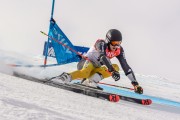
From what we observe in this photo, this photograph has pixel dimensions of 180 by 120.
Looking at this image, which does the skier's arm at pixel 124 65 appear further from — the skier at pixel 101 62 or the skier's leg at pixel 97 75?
the skier's leg at pixel 97 75

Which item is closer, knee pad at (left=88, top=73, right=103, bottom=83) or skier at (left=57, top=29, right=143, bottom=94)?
skier at (left=57, top=29, right=143, bottom=94)

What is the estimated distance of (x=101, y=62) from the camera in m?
6.96

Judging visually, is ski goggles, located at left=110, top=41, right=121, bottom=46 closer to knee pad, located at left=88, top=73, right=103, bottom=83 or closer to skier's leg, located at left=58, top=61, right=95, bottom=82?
skier's leg, located at left=58, top=61, right=95, bottom=82

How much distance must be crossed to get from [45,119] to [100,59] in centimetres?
399

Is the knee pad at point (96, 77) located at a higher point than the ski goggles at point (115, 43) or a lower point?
lower

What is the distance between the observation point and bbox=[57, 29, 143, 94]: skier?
6.45 meters

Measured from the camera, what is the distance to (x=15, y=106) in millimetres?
2814

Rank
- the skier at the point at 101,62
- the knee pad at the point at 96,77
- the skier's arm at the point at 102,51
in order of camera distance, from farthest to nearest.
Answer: the knee pad at the point at 96,77
the skier at the point at 101,62
the skier's arm at the point at 102,51

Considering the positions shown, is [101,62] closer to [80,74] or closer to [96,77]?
[96,77]

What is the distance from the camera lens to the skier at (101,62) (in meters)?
6.45

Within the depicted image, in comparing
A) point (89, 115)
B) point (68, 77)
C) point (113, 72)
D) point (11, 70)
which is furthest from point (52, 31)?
point (89, 115)

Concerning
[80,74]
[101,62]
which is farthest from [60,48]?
[80,74]

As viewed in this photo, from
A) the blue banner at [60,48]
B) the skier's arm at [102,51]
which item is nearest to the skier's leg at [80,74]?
the skier's arm at [102,51]

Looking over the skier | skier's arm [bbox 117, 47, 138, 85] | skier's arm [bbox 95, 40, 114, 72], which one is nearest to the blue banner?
the skier
